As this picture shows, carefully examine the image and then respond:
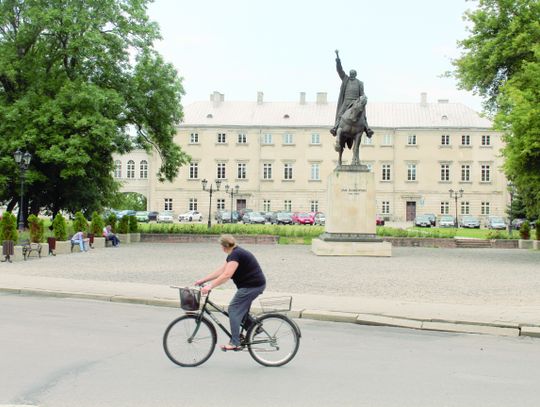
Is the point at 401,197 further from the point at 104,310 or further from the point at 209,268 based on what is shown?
the point at 104,310

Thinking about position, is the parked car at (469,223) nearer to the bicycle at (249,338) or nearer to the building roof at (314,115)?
the building roof at (314,115)

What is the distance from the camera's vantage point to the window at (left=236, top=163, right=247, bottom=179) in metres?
87.1

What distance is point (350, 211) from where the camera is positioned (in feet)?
86.6

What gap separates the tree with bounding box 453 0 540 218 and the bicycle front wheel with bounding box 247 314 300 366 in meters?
19.3

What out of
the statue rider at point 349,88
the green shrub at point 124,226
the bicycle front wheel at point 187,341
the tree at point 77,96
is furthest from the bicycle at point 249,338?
the green shrub at point 124,226

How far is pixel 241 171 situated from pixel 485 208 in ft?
103

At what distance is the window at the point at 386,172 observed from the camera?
283 feet

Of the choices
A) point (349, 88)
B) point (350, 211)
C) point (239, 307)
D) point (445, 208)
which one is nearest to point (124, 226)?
point (350, 211)

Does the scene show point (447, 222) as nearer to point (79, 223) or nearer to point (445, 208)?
point (445, 208)

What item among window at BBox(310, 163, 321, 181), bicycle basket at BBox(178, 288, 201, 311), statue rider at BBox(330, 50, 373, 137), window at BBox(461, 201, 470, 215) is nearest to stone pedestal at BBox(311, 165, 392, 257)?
statue rider at BBox(330, 50, 373, 137)

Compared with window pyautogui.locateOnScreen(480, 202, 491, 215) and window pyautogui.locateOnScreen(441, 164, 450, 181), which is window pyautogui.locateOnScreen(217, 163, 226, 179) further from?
window pyautogui.locateOnScreen(480, 202, 491, 215)

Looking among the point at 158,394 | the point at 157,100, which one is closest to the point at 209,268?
the point at 158,394

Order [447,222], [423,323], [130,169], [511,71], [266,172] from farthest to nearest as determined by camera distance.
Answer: [130,169], [266,172], [447,222], [511,71], [423,323]

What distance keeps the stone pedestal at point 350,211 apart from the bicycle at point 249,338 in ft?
60.6
